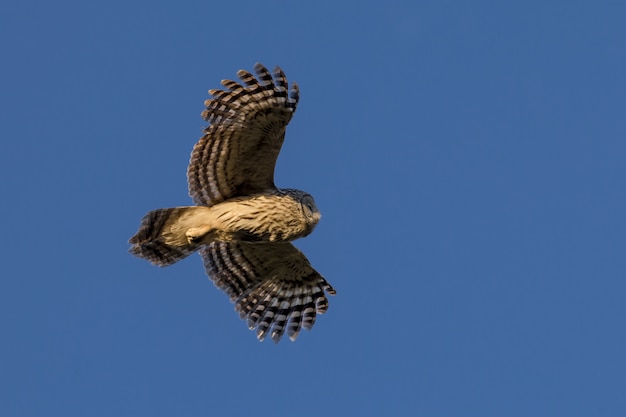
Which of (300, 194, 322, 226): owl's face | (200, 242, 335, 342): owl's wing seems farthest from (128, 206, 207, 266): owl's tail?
(300, 194, 322, 226): owl's face

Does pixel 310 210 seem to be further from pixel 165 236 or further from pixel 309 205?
pixel 165 236

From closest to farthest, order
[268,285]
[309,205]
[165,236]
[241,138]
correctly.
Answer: [241,138] → [309,205] → [165,236] → [268,285]

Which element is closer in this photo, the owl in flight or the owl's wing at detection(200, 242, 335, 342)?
the owl in flight

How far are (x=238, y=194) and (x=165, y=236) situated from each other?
1362mm

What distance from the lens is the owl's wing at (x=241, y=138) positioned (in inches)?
662

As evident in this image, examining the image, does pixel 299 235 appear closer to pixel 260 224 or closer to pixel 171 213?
pixel 260 224

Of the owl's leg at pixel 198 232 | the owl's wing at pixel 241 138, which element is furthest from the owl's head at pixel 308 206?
the owl's leg at pixel 198 232

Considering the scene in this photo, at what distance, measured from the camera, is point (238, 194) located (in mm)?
18109

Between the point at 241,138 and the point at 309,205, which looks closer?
the point at 241,138

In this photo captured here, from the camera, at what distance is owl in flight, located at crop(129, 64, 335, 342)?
55.6ft

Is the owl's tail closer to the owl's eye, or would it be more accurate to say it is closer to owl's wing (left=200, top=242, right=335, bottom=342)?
owl's wing (left=200, top=242, right=335, bottom=342)

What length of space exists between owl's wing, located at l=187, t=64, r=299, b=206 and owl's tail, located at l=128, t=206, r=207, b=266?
1.22 ft

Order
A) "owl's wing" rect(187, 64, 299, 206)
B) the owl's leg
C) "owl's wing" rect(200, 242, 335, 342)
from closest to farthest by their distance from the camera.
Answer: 1. "owl's wing" rect(187, 64, 299, 206)
2. the owl's leg
3. "owl's wing" rect(200, 242, 335, 342)

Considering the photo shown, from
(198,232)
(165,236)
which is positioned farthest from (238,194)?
(165,236)
